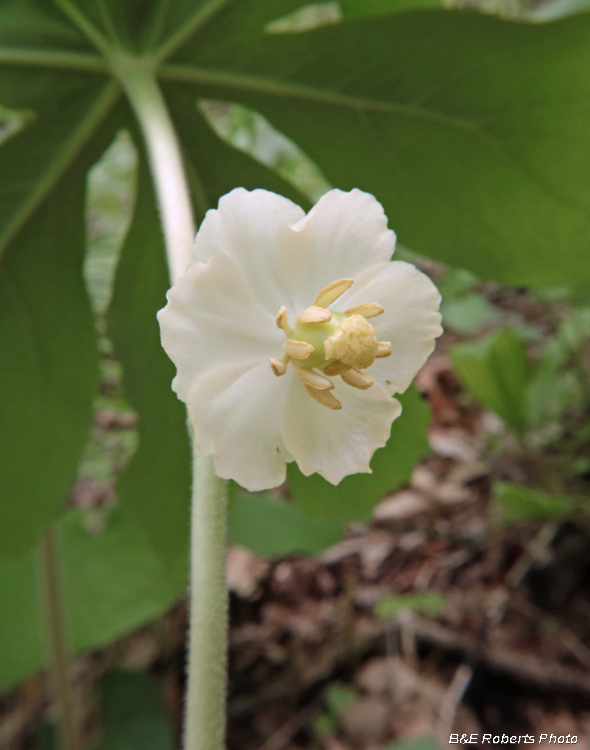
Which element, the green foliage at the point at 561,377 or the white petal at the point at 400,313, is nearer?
the white petal at the point at 400,313

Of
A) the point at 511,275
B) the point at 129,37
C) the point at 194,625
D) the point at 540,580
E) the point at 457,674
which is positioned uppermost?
the point at 129,37

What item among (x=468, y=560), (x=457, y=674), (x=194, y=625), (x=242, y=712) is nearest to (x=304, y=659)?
(x=242, y=712)

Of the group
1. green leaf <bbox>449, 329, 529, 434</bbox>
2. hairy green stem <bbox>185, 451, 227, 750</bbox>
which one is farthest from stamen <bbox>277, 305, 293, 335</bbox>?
green leaf <bbox>449, 329, 529, 434</bbox>

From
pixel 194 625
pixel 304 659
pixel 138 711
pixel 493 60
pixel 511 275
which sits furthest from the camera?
pixel 304 659

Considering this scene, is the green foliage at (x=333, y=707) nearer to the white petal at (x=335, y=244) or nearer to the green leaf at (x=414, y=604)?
the green leaf at (x=414, y=604)

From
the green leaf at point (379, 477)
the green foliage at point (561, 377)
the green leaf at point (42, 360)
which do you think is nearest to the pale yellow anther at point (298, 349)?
the green leaf at point (379, 477)

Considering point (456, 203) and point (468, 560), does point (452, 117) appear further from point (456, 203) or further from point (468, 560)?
point (468, 560)
